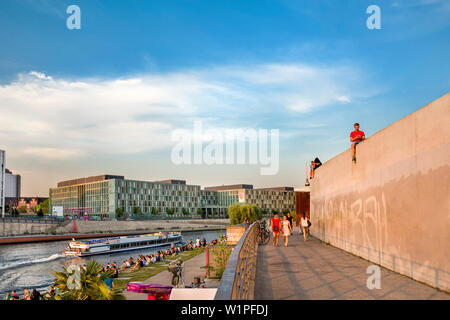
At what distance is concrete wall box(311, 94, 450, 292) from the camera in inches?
314

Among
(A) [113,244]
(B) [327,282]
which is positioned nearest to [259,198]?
(A) [113,244]

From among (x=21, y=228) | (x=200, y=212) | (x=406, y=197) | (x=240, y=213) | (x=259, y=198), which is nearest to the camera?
(x=406, y=197)

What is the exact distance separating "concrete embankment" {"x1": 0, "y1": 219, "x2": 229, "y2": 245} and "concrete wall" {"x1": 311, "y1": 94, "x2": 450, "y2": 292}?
2968 inches

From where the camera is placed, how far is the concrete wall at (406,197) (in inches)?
314

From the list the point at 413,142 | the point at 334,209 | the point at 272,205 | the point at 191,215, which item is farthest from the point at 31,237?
the point at 272,205

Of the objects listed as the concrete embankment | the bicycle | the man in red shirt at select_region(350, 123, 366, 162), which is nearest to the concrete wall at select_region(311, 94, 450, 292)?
the man in red shirt at select_region(350, 123, 366, 162)

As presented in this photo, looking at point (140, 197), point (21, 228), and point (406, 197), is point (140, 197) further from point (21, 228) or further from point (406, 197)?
point (406, 197)

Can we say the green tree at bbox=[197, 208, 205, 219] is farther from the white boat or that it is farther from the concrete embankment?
the white boat

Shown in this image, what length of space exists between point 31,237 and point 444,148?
81646 millimetres

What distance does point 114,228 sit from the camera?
104 meters

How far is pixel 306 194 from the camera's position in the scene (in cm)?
3216

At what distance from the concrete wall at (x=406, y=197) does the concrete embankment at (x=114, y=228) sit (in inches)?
2968

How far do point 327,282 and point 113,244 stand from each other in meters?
57.4
